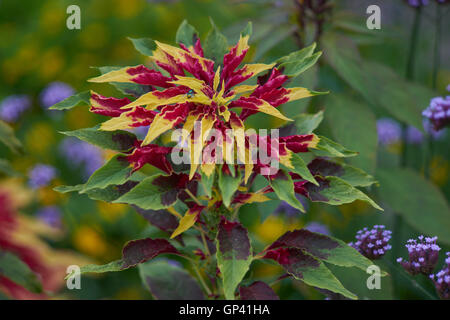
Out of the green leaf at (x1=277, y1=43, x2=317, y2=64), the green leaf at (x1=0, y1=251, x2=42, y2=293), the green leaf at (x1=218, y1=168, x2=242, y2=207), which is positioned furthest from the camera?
the green leaf at (x1=0, y1=251, x2=42, y2=293)

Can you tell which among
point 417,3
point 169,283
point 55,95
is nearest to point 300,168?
point 169,283

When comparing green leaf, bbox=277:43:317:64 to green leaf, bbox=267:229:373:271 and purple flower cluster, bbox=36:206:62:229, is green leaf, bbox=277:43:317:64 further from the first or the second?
purple flower cluster, bbox=36:206:62:229

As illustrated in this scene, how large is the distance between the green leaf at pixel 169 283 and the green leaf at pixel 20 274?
0.56 ft

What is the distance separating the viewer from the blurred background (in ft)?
3.51

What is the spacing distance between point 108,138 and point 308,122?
29cm

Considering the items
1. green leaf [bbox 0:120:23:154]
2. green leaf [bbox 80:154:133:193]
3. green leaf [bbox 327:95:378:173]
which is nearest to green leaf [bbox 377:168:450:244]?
green leaf [bbox 327:95:378:173]

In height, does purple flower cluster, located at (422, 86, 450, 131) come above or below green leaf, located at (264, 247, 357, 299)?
above

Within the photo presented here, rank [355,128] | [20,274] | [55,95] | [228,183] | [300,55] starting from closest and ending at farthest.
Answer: [228,183] < [300,55] < [20,274] < [355,128] < [55,95]

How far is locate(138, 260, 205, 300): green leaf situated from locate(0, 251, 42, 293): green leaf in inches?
6.8

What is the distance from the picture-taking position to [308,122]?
0.80m

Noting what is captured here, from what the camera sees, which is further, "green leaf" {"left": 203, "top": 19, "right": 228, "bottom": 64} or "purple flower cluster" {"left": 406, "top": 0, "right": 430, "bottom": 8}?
"purple flower cluster" {"left": 406, "top": 0, "right": 430, "bottom": 8}

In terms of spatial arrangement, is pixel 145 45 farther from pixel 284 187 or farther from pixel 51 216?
pixel 51 216
